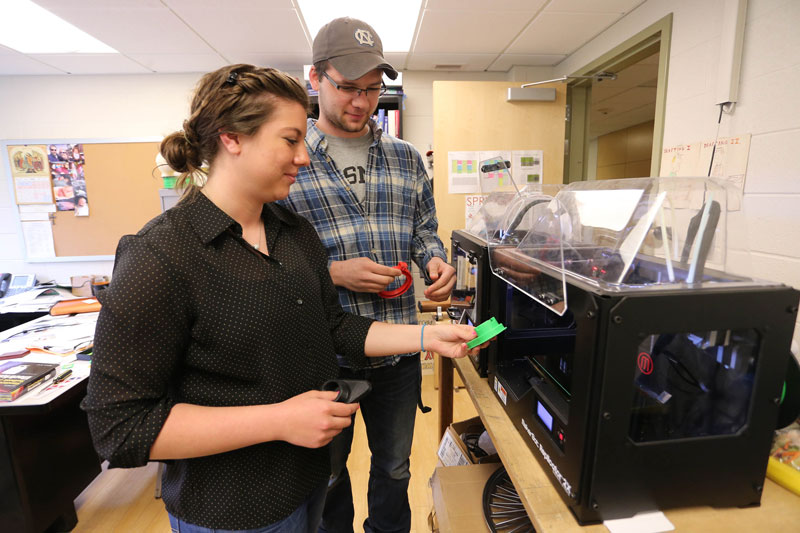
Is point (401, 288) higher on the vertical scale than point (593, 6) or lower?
lower

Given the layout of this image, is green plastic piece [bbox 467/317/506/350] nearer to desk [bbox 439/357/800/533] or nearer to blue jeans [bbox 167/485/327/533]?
desk [bbox 439/357/800/533]

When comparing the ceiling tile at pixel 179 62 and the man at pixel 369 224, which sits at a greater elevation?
the ceiling tile at pixel 179 62

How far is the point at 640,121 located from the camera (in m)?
5.93

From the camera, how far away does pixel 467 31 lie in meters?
2.55

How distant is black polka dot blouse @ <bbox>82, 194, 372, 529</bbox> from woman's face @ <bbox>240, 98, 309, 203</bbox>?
90mm

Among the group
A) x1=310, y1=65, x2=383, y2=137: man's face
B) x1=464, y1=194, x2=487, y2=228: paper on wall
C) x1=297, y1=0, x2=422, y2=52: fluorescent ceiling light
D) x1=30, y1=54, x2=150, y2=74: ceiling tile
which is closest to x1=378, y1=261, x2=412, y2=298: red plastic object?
x1=310, y1=65, x2=383, y2=137: man's face

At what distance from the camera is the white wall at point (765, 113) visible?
4.77ft

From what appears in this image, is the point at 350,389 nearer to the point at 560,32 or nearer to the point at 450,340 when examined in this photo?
Result: the point at 450,340

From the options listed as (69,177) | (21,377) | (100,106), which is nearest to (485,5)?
(21,377)

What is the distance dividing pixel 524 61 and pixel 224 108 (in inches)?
119

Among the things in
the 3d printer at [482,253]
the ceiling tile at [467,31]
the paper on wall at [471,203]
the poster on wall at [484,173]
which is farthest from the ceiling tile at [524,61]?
the 3d printer at [482,253]

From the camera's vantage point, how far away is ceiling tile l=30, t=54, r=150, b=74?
2838mm

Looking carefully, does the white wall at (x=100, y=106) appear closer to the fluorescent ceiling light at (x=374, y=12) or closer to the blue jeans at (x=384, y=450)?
the fluorescent ceiling light at (x=374, y=12)

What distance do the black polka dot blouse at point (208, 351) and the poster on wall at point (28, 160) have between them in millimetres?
3680
